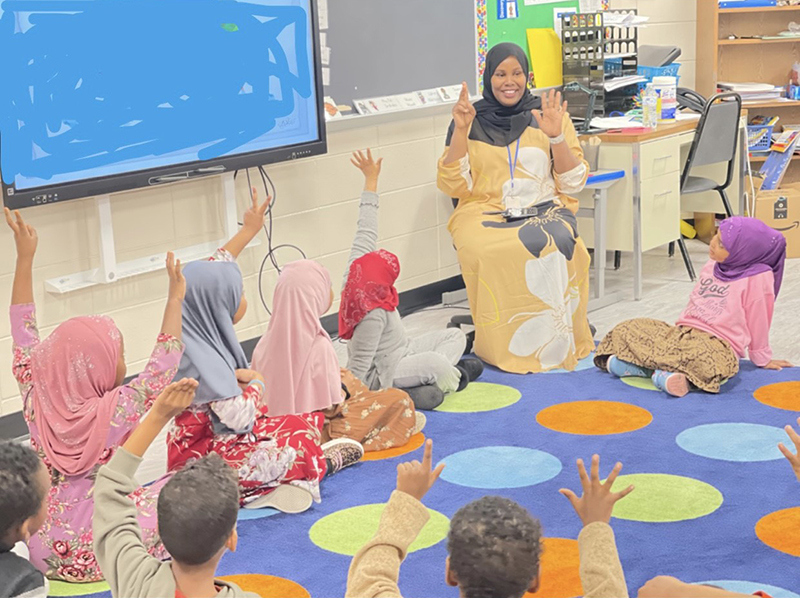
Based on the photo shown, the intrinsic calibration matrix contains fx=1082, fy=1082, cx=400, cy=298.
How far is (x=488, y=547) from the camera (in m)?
1.47

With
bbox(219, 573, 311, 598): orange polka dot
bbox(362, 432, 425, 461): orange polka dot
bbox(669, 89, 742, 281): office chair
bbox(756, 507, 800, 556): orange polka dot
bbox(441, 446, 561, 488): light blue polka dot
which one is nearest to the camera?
bbox(219, 573, 311, 598): orange polka dot

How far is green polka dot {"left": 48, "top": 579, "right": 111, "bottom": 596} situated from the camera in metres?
2.58

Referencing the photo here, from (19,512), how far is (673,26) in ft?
18.3

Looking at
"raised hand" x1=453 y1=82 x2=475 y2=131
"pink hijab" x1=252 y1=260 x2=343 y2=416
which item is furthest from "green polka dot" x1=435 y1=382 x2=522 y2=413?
"raised hand" x1=453 y1=82 x2=475 y2=131

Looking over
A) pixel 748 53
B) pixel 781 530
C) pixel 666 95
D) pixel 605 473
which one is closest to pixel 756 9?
pixel 748 53

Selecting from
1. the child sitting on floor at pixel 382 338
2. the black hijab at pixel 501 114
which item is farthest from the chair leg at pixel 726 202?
the child sitting on floor at pixel 382 338

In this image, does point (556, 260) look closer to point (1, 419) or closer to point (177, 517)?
point (1, 419)

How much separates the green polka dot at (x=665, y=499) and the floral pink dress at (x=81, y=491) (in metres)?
1.22

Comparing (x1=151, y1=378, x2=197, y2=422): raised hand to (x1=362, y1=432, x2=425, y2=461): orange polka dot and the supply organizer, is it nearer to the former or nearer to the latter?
(x1=362, y1=432, x2=425, y2=461): orange polka dot

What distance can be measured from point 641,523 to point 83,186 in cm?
212

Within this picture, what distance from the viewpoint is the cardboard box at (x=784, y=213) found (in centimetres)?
583

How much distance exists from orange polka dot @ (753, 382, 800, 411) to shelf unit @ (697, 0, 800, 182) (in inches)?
114

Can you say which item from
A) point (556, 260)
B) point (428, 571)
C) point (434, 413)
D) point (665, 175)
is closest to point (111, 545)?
point (428, 571)

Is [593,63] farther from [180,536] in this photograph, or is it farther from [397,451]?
[180,536]
